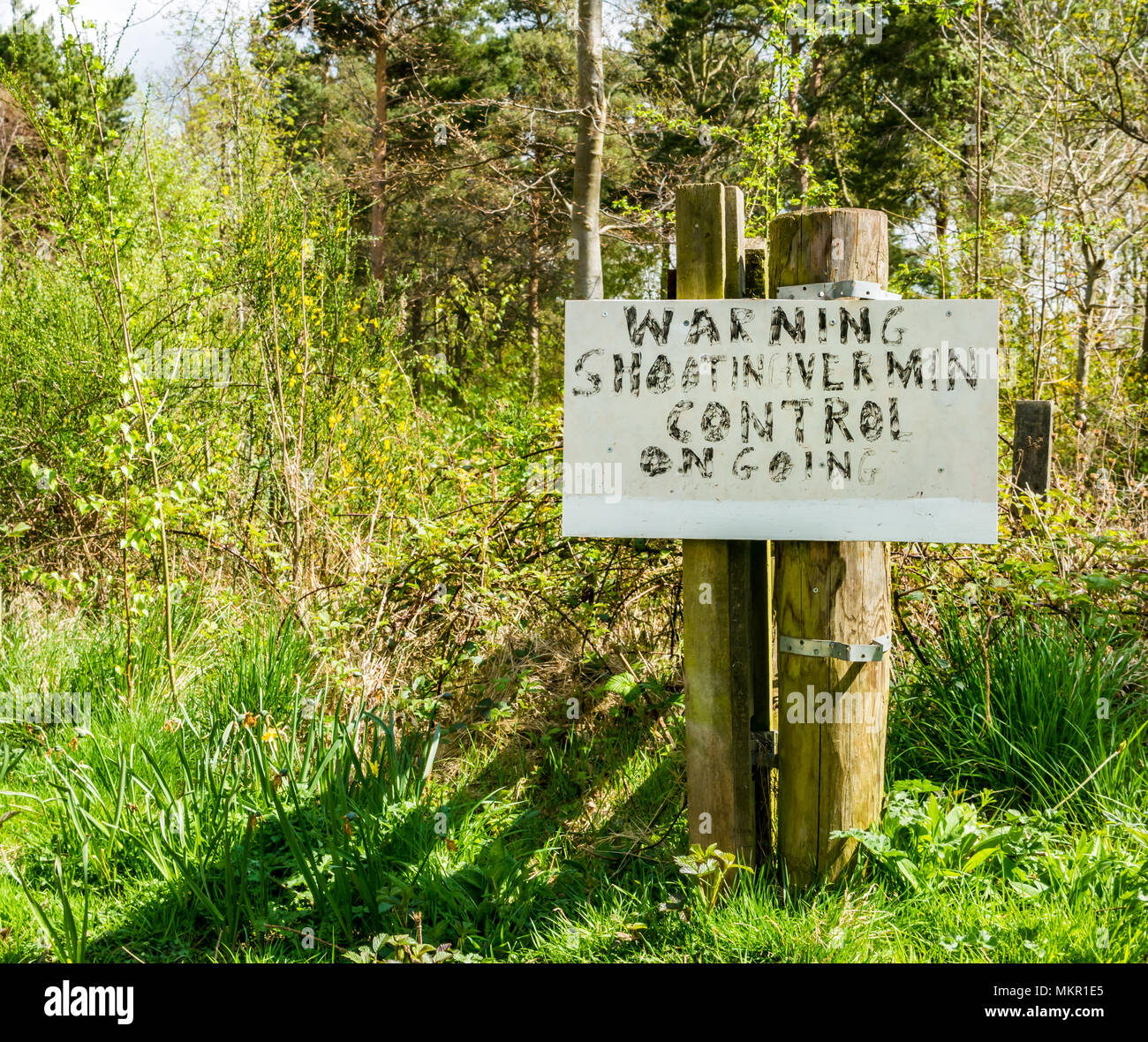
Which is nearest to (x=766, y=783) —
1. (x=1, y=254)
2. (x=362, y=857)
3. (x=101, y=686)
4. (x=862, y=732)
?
(x=862, y=732)

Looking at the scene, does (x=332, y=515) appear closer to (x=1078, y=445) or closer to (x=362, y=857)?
(x=362, y=857)

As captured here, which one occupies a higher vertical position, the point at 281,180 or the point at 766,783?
the point at 281,180

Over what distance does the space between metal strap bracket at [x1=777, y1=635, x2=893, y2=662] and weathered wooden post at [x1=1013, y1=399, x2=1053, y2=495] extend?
8.22ft

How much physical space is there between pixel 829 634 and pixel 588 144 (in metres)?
5.99

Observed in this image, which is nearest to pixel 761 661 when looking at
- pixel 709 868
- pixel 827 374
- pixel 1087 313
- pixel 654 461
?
pixel 709 868

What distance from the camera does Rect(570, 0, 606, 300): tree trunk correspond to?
23.0ft

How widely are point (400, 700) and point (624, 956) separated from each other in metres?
1.49

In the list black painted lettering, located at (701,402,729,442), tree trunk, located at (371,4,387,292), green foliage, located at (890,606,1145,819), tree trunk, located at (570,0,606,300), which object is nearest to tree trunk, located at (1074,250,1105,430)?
tree trunk, located at (570,0,606,300)

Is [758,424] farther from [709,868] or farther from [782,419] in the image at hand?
[709,868]

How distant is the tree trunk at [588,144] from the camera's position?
23.0 feet

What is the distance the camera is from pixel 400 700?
3434 millimetres

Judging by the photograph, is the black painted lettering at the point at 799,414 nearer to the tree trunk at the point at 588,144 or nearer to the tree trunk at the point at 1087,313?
the tree trunk at the point at 588,144

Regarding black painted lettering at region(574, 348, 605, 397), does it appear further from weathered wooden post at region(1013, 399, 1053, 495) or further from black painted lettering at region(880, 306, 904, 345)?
weathered wooden post at region(1013, 399, 1053, 495)

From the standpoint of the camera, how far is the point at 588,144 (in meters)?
7.22
